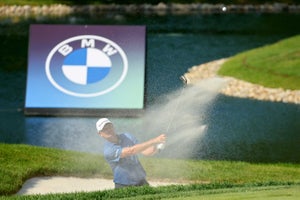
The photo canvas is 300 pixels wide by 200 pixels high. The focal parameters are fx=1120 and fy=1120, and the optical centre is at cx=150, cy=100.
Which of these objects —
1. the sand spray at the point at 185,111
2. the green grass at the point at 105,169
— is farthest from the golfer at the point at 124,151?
the green grass at the point at 105,169

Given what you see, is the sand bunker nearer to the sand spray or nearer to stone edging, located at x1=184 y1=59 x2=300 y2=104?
the sand spray

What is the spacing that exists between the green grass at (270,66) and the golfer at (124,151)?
19.7 metres

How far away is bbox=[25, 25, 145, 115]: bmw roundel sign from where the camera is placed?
77.1 feet

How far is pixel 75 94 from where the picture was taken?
77.7ft

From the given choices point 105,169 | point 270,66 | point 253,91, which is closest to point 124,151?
point 105,169

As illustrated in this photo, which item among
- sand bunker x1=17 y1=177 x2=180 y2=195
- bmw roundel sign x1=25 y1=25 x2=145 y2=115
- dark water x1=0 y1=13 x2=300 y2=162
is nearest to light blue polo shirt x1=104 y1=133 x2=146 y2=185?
sand bunker x1=17 y1=177 x2=180 y2=195

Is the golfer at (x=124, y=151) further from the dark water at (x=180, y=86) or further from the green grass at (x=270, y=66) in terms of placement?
the green grass at (x=270, y=66)

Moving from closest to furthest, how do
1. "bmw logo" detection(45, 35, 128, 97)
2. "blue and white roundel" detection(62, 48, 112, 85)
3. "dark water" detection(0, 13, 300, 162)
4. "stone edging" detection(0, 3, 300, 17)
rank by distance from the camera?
"bmw logo" detection(45, 35, 128, 97)
"blue and white roundel" detection(62, 48, 112, 85)
"dark water" detection(0, 13, 300, 162)
"stone edging" detection(0, 3, 300, 17)

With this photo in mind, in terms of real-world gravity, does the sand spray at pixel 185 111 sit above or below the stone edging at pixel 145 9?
above

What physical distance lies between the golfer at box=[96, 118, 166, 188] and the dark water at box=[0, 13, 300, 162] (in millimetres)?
4448

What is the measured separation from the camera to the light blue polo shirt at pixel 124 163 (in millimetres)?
13672

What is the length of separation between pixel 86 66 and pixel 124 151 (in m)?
10.5

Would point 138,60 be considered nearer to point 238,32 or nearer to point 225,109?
point 225,109

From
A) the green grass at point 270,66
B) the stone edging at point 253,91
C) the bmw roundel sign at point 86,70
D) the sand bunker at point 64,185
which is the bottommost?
the stone edging at point 253,91
